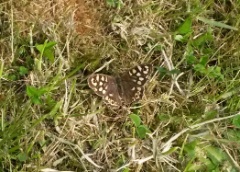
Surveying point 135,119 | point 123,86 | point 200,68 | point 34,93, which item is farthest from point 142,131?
point 34,93

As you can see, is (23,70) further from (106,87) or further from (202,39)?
(202,39)

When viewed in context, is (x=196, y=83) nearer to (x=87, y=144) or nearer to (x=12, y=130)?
(x=87, y=144)

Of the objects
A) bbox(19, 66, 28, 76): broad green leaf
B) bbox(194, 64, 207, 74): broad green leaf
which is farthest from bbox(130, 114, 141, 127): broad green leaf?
bbox(19, 66, 28, 76): broad green leaf

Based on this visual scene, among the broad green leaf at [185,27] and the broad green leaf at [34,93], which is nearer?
the broad green leaf at [34,93]

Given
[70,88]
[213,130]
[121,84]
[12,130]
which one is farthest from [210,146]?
[12,130]

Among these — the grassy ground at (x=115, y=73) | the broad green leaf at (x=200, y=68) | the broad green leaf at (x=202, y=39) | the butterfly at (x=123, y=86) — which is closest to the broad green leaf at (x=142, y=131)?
the grassy ground at (x=115, y=73)

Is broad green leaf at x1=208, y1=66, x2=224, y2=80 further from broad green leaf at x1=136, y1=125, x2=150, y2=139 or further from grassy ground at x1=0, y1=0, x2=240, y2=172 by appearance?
broad green leaf at x1=136, y1=125, x2=150, y2=139

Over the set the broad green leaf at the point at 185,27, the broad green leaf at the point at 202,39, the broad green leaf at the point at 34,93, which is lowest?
the broad green leaf at the point at 34,93

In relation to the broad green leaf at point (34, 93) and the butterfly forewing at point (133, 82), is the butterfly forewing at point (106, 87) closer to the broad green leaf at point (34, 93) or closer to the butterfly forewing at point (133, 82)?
the butterfly forewing at point (133, 82)
